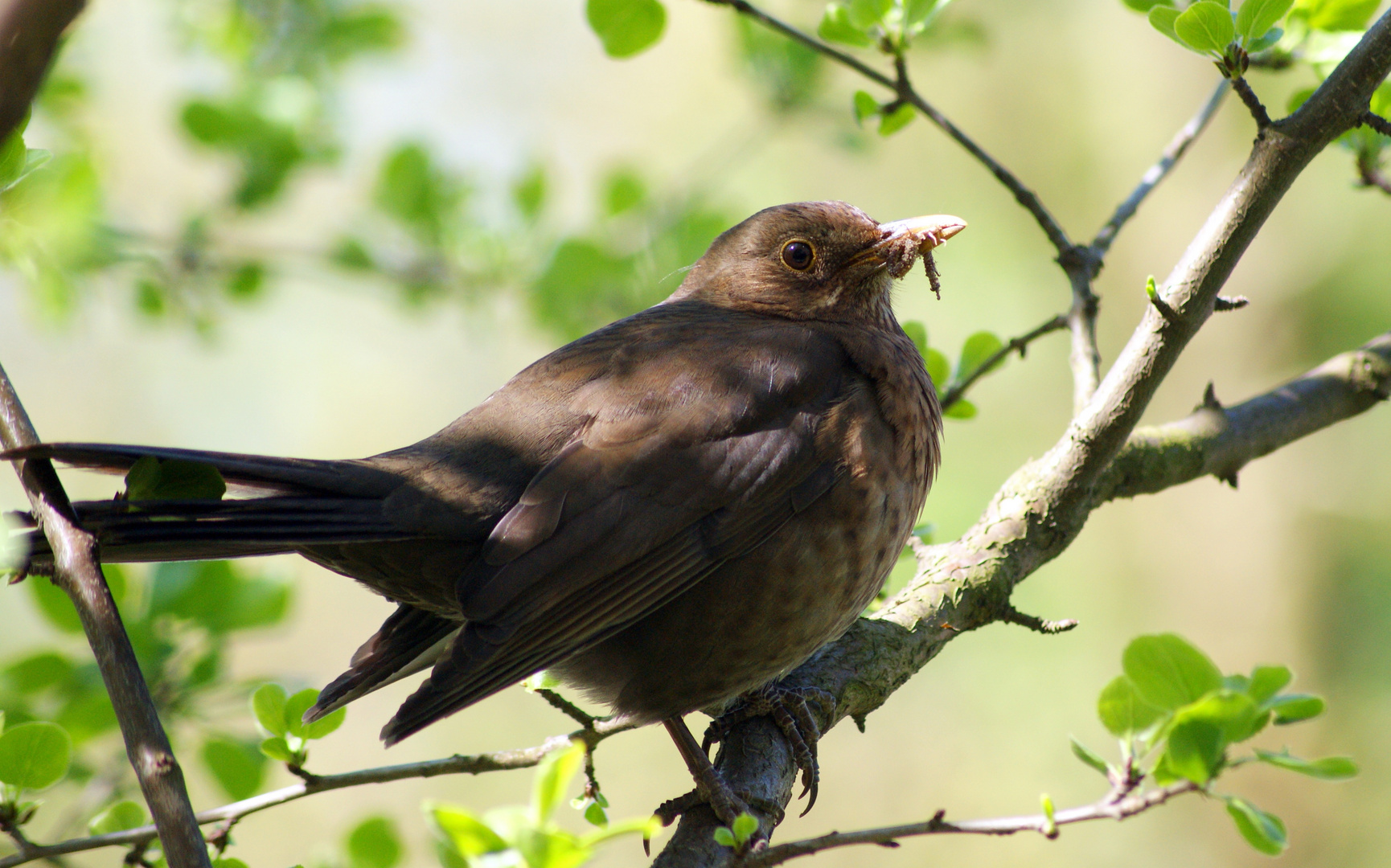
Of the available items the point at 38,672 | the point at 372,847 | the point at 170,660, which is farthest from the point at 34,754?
the point at 170,660

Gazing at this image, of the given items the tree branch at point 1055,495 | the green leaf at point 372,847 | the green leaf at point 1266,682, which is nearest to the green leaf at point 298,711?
the green leaf at point 372,847

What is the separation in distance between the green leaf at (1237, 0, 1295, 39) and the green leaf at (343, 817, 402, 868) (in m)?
2.53

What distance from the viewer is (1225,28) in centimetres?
229

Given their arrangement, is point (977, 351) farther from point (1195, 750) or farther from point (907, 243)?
point (1195, 750)

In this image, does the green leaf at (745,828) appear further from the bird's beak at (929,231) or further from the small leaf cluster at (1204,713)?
the bird's beak at (929,231)

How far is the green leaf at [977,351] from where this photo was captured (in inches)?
131

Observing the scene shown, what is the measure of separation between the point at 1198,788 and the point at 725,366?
162cm

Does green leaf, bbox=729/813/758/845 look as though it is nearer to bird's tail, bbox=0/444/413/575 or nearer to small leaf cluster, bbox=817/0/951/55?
bird's tail, bbox=0/444/413/575

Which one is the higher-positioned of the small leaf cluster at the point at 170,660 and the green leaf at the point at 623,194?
the green leaf at the point at 623,194

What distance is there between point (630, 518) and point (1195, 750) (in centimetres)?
138

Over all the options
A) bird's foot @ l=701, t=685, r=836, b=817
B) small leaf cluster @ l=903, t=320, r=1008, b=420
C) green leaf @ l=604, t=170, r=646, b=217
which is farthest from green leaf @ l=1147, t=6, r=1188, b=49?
green leaf @ l=604, t=170, r=646, b=217

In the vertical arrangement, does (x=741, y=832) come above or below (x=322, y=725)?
below

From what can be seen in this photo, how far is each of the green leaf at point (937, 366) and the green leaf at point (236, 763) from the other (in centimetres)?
219

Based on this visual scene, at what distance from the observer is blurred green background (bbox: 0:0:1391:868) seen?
4781 millimetres
